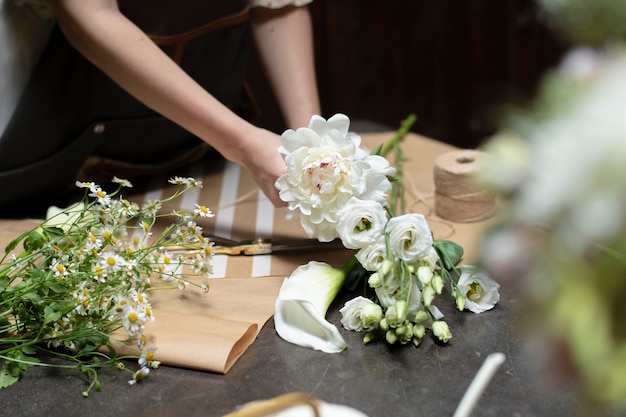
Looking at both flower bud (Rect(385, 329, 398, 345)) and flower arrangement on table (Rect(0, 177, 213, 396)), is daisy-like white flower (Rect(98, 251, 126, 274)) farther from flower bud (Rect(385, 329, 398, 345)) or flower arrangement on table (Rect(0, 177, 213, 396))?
flower bud (Rect(385, 329, 398, 345))

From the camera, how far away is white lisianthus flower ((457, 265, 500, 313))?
0.87 metres

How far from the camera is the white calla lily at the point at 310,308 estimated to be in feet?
2.73

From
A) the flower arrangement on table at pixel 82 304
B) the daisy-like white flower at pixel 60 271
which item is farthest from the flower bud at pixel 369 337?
the daisy-like white flower at pixel 60 271

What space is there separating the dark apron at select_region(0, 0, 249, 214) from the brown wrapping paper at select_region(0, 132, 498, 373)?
69 mm

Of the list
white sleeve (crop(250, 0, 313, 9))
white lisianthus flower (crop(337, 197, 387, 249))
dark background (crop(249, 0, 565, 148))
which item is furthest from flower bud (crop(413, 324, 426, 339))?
Answer: dark background (crop(249, 0, 565, 148))

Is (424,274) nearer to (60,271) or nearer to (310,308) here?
(310,308)

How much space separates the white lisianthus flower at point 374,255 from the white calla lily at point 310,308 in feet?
0.21

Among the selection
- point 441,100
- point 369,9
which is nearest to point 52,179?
point 369,9

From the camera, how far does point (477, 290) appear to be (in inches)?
34.7

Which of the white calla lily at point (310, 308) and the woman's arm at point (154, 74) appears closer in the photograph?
the white calla lily at point (310, 308)

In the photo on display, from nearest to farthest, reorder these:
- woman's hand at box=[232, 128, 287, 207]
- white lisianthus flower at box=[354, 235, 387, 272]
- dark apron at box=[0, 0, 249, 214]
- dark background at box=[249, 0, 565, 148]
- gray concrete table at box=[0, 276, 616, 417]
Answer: gray concrete table at box=[0, 276, 616, 417] → white lisianthus flower at box=[354, 235, 387, 272] → woman's hand at box=[232, 128, 287, 207] → dark apron at box=[0, 0, 249, 214] → dark background at box=[249, 0, 565, 148]

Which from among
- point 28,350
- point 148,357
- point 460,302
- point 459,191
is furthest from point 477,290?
point 28,350

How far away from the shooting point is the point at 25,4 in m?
1.20

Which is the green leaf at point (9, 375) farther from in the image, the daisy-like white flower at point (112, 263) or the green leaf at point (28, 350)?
the daisy-like white flower at point (112, 263)
